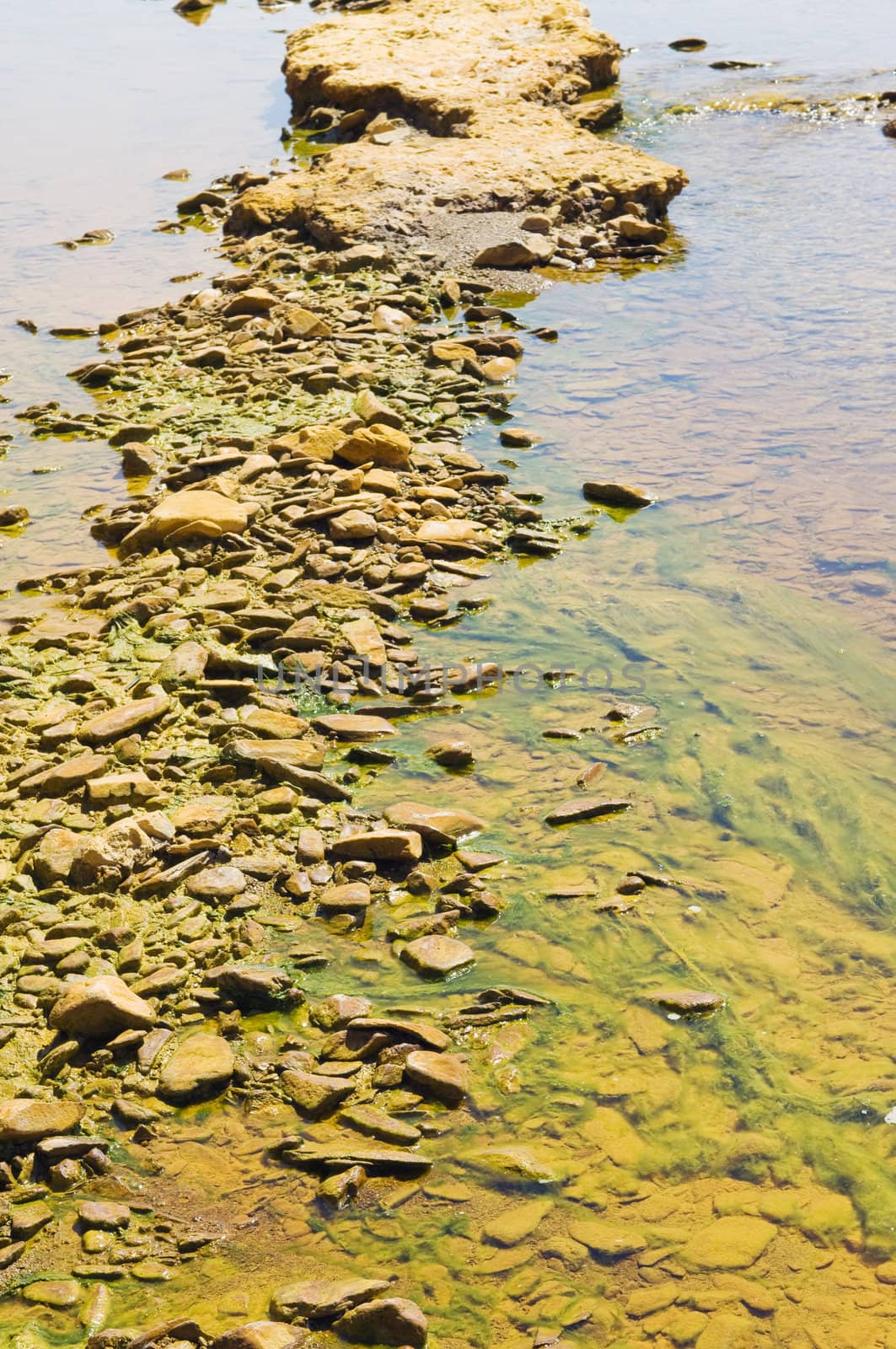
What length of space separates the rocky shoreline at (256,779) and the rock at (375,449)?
15 mm

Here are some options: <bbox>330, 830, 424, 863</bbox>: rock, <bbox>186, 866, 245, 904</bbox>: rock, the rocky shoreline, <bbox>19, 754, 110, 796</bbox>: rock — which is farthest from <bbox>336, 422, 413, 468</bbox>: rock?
<bbox>186, 866, 245, 904</bbox>: rock

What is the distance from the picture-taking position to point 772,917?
4.03m

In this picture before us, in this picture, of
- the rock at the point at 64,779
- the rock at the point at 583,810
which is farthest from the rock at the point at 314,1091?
the rock at the point at 64,779

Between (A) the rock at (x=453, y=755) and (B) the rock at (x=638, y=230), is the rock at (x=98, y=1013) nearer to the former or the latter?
(A) the rock at (x=453, y=755)

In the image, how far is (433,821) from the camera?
433cm

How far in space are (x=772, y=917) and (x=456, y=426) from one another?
430 cm

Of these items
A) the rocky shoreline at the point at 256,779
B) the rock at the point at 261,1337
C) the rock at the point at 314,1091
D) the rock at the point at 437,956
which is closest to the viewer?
the rock at the point at 261,1337

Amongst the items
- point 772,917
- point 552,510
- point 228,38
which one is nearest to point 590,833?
point 772,917

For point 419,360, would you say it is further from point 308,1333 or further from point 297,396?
point 308,1333

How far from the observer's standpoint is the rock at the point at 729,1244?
2.93 m

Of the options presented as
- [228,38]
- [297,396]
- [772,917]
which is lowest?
[772,917]

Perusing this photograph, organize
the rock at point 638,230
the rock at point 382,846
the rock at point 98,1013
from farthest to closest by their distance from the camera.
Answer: the rock at point 638,230
the rock at point 382,846
the rock at point 98,1013

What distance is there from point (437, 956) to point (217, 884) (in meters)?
0.78

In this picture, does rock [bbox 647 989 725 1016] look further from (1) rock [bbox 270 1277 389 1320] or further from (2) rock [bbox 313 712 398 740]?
(2) rock [bbox 313 712 398 740]
